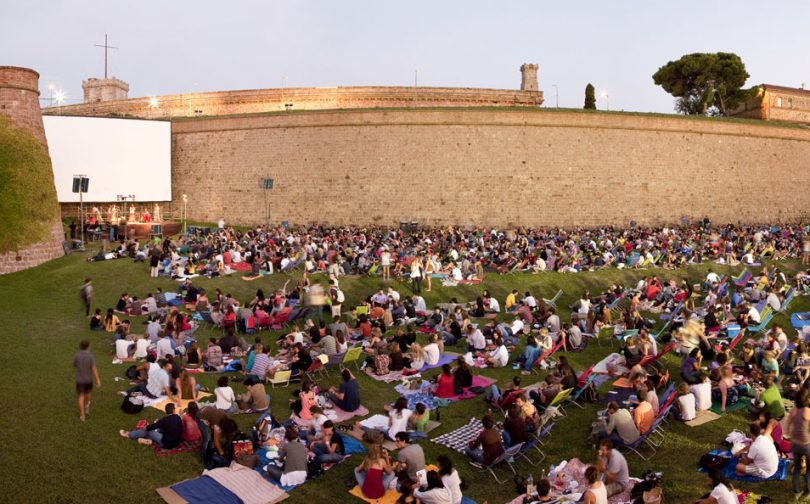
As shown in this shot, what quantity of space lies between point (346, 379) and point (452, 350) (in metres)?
4.27

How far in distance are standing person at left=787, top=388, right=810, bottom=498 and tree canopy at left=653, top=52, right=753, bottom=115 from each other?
5226 centimetres

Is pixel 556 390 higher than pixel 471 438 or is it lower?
higher

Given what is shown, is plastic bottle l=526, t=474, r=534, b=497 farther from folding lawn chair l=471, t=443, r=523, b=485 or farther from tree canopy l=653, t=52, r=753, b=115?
tree canopy l=653, t=52, r=753, b=115

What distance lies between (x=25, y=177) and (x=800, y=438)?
79.9 feet

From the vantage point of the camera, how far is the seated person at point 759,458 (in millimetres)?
6793

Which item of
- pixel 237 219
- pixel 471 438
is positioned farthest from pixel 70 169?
pixel 471 438

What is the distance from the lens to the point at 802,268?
72.5 feet

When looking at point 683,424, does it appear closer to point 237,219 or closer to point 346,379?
point 346,379

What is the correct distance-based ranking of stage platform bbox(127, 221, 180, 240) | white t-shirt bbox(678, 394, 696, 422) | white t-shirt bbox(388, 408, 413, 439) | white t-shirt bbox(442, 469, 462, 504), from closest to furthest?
1. white t-shirt bbox(442, 469, 462, 504)
2. white t-shirt bbox(388, 408, 413, 439)
3. white t-shirt bbox(678, 394, 696, 422)
4. stage platform bbox(127, 221, 180, 240)

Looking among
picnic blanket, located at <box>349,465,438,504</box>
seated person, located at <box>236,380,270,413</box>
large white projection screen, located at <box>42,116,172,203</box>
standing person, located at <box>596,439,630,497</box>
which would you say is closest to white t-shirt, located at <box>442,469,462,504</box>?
picnic blanket, located at <box>349,465,438,504</box>

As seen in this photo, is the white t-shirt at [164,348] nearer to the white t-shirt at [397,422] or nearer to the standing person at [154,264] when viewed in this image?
the white t-shirt at [397,422]

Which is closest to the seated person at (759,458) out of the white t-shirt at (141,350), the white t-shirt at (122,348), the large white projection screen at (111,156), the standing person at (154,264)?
the white t-shirt at (141,350)

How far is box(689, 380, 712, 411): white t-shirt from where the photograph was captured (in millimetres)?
8984

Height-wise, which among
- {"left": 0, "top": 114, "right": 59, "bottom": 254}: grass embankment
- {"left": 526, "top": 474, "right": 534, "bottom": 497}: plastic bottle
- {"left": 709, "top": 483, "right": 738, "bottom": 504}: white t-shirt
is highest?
{"left": 0, "top": 114, "right": 59, "bottom": 254}: grass embankment
